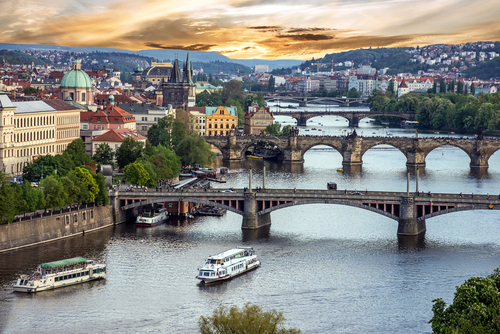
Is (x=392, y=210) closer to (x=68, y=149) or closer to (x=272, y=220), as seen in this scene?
(x=272, y=220)

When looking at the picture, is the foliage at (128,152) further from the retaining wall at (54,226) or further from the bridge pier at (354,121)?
the bridge pier at (354,121)

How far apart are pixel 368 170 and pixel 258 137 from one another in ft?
57.2

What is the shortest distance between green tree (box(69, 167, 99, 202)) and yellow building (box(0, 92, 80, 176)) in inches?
433

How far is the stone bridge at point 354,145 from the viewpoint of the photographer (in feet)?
319

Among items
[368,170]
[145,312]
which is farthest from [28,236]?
[368,170]

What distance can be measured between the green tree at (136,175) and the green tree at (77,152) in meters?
4.84

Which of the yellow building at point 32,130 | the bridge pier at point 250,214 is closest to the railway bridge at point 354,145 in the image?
the yellow building at point 32,130

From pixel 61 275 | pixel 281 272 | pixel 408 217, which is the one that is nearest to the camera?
pixel 61 275

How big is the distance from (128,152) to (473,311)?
47.7 metres

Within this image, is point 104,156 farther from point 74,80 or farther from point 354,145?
point 354,145

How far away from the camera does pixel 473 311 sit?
97.9ft

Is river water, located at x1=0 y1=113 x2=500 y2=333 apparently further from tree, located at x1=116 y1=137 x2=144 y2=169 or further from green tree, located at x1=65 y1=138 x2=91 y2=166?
tree, located at x1=116 y1=137 x2=144 y2=169

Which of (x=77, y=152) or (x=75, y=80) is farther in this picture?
(x=75, y=80)

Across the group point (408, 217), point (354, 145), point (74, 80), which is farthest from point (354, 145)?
point (408, 217)
